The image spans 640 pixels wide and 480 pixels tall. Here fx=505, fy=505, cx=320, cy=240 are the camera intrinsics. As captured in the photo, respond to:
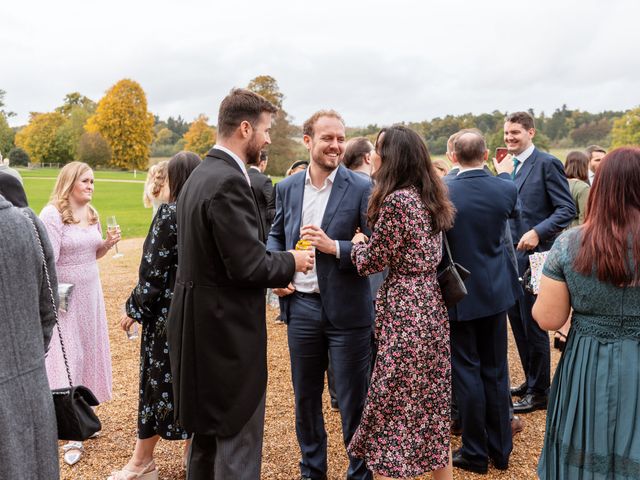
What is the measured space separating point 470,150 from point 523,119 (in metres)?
1.88

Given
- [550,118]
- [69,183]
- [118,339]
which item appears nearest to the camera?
[69,183]

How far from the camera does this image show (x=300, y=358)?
3740mm

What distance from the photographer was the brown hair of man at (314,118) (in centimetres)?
376

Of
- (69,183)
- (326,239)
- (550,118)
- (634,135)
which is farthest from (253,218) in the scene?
(550,118)

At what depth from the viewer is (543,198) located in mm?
5285

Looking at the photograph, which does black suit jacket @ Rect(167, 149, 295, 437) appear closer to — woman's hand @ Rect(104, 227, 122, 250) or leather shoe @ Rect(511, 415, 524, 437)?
woman's hand @ Rect(104, 227, 122, 250)

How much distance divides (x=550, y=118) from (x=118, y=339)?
6917 cm

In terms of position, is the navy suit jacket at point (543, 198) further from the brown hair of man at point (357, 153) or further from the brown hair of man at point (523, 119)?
the brown hair of man at point (357, 153)

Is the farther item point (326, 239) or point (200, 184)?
point (326, 239)

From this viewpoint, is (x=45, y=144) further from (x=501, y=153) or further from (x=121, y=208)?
(x=501, y=153)

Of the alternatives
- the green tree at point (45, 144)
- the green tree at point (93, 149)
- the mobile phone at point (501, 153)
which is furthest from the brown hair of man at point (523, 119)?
the green tree at point (45, 144)

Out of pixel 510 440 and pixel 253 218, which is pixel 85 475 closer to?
pixel 253 218

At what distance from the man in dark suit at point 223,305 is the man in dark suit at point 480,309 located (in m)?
1.71

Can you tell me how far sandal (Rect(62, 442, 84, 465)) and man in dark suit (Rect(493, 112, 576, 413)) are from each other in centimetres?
411
